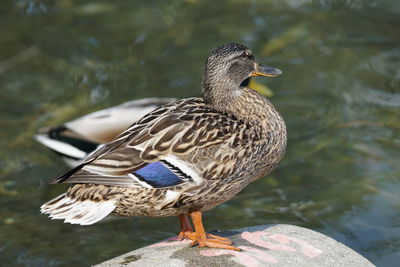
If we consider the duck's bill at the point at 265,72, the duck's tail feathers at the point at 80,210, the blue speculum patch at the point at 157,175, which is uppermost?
the duck's bill at the point at 265,72

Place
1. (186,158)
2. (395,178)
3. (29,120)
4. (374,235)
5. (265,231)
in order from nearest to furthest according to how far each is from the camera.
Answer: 1. (186,158)
2. (265,231)
3. (374,235)
4. (395,178)
5. (29,120)

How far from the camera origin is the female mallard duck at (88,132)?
21.5ft

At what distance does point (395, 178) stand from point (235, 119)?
2.46 meters

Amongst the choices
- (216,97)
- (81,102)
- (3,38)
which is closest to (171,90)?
(81,102)

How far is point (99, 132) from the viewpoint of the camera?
6598 millimetres

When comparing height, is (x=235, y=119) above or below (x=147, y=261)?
above

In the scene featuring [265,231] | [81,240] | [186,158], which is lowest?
[81,240]

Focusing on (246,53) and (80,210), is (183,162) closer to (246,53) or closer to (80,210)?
(80,210)

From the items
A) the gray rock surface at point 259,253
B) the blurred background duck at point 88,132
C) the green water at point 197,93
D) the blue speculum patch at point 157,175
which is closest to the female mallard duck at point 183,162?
the blue speculum patch at point 157,175

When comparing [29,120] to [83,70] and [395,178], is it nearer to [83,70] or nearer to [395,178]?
[83,70]

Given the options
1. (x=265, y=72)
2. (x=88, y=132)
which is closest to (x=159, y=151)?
(x=265, y=72)

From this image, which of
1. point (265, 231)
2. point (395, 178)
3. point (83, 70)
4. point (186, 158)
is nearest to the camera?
point (186, 158)

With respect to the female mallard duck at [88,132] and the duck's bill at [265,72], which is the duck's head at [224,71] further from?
the female mallard duck at [88,132]

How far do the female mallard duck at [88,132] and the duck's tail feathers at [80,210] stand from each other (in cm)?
206
